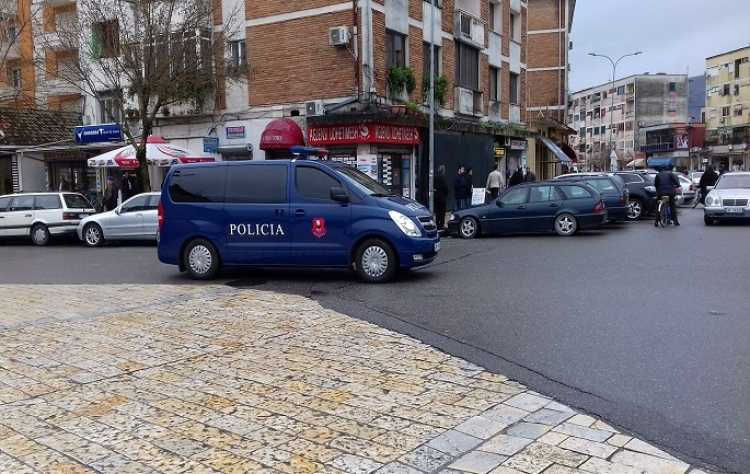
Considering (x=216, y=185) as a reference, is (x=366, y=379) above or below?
below

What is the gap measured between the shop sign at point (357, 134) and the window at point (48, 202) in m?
8.07

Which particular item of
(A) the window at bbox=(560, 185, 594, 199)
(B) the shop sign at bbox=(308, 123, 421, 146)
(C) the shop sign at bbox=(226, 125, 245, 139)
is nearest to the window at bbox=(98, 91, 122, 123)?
(C) the shop sign at bbox=(226, 125, 245, 139)

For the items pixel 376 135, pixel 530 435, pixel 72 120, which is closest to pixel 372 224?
pixel 530 435

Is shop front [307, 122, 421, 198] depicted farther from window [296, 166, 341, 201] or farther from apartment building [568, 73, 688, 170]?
apartment building [568, 73, 688, 170]

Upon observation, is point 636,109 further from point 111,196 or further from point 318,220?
point 318,220

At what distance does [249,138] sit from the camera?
81.7 feet

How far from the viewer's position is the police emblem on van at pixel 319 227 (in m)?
11.2

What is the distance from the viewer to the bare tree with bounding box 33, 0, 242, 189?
2172cm

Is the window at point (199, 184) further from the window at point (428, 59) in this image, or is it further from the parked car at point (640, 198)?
the window at point (428, 59)

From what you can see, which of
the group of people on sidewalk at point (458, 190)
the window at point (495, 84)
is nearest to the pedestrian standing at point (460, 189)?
the group of people on sidewalk at point (458, 190)

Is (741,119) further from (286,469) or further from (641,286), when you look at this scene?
(286,469)

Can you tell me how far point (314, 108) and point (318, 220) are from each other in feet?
40.1

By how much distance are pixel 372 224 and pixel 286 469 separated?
7.08 meters

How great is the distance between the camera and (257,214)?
37.9 feet
